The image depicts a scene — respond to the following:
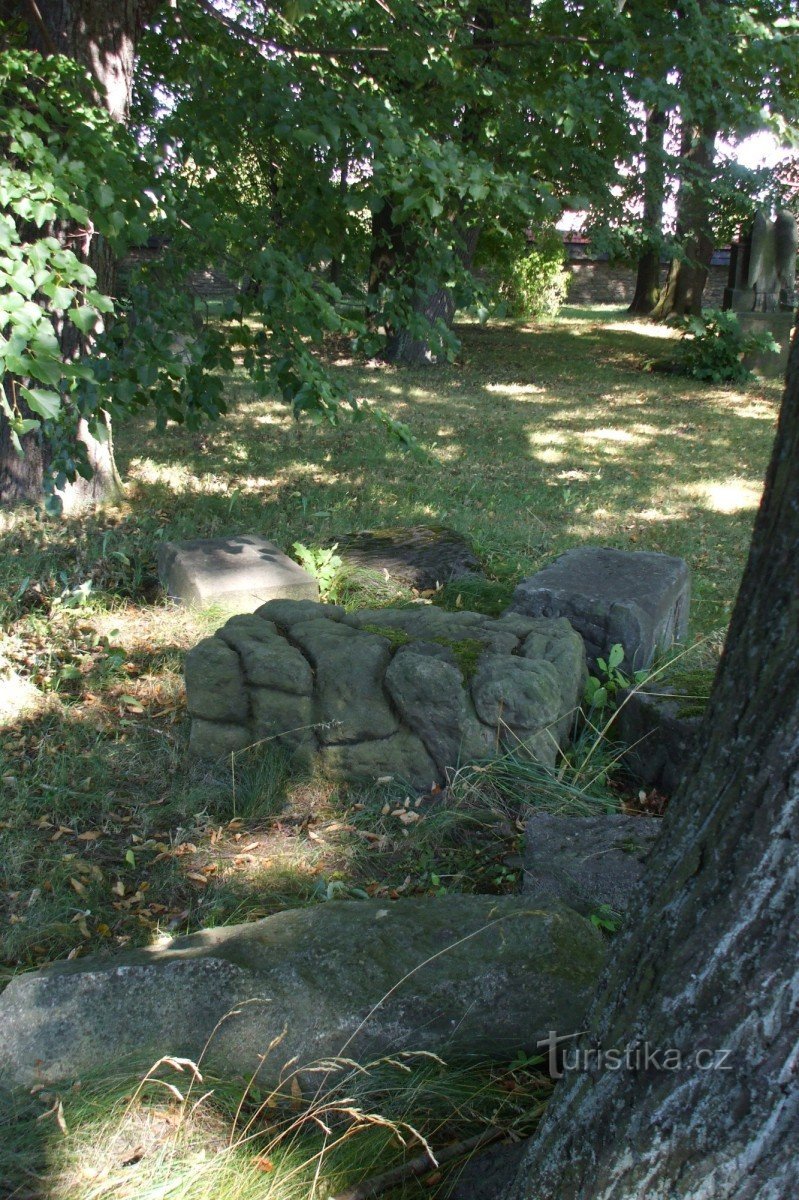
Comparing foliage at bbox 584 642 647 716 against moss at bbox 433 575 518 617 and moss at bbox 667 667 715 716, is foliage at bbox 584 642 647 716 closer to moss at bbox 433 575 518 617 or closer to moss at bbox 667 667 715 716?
moss at bbox 667 667 715 716

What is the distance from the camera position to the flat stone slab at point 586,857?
3053mm

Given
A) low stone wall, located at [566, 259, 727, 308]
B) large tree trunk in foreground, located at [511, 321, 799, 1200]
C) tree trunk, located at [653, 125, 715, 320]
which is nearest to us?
large tree trunk in foreground, located at [511, 321, 799, 1200]

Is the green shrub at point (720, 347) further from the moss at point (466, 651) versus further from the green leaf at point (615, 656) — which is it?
the moss at point (466, 651)

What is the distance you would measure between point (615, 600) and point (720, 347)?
1114 cm

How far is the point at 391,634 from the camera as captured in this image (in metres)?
4.34

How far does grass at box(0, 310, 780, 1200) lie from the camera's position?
337cm

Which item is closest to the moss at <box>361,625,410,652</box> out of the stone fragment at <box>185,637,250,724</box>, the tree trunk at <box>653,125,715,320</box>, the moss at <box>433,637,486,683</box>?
the moss at <box>433,637,486,683</box>

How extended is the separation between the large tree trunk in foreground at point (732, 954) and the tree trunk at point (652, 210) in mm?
4661

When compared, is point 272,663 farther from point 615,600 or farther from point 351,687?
point 615,600

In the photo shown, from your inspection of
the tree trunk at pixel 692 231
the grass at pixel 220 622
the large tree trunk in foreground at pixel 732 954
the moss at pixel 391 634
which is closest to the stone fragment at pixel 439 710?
the grass at pixel 220 622

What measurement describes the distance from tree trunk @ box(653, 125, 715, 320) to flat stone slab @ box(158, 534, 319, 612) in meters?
8.62

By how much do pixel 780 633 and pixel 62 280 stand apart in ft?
10.1

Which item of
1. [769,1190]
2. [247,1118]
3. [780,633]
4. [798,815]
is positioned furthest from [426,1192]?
[780,633]

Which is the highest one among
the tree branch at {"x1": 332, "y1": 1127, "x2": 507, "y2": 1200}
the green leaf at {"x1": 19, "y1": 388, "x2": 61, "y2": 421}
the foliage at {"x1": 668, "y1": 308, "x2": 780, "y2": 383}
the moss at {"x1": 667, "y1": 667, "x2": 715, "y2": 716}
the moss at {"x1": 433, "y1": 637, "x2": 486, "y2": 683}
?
the foliage at {"x1": 668, "y1": 308, "x2": 780, "y2": 383}
